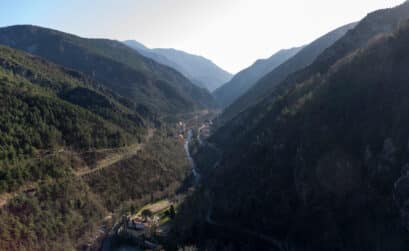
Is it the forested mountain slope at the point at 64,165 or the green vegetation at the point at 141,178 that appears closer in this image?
the forested mountain slope at the point at 64,165

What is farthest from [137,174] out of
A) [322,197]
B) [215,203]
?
[322,197]

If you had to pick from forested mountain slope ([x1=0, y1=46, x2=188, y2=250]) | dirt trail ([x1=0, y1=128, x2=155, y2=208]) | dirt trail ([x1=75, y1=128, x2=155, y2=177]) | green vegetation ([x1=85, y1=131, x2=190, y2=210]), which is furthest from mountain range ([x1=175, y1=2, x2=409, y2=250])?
dirt trail ([x1=0, y1=128, x2=155, y2=208])

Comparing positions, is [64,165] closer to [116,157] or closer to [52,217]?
[52,217]

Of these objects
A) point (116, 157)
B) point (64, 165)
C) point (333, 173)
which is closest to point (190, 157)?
point (116, 157)

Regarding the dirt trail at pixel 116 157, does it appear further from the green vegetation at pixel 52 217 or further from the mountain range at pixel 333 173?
the mountain range at pixel 333 173

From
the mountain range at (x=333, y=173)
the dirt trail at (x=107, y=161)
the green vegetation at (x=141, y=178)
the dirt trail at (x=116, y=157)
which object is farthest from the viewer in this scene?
the dirt trail at (x=116, y=157)

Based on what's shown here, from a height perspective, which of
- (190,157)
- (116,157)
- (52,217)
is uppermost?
(116,157)

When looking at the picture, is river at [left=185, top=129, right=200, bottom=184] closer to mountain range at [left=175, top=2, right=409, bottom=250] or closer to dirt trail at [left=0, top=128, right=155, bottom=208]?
dirt trail at [left=0, top=128, right=155, bottom=208]

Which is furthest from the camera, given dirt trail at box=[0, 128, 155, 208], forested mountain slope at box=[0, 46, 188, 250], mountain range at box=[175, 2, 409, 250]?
dirt trail at box=[0, 128, 155, 208]

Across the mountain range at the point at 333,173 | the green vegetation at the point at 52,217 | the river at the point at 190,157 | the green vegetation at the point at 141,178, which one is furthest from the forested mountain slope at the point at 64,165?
the mountain range at the point at 333,173

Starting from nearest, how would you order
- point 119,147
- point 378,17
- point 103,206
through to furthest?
1. point 103,206
2. point 119,147
3. point 378,17

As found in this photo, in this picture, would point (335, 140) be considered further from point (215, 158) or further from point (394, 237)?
point (215, 158)
